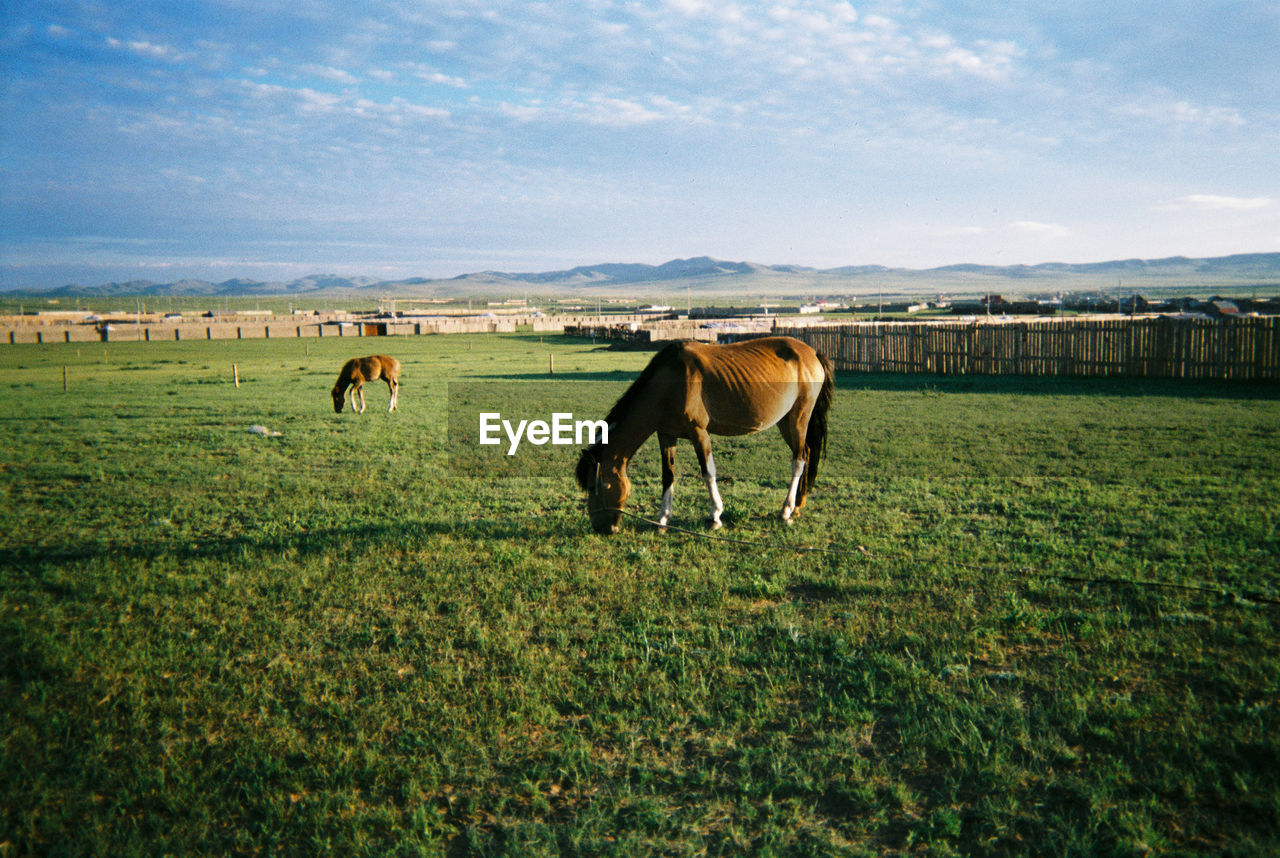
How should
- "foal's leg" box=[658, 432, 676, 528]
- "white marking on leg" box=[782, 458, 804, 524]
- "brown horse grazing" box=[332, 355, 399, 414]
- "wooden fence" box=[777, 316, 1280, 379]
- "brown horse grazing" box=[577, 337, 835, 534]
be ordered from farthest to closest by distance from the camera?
"wooden fence" box=[777, 316, 1280, 379] < "brown horse grazing" box=[332, 355, 399, 414] < "white marking on leg" box=[782, 458, 804, 524] < "foal's leg" box=[658, 432, 676, 528] < "brown horse grazing" box=[577, 337, 835, 534]

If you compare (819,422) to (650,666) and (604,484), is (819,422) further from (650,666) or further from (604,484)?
(650,666)

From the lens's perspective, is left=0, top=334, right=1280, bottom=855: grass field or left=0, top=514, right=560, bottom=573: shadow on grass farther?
left=0, top=514, right=560, bottom=573: shadow on grass

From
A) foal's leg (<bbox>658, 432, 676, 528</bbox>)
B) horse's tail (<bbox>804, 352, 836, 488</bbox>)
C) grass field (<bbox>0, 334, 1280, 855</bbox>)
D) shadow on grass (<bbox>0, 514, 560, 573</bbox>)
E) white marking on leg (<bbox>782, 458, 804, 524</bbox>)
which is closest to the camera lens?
grass field (<bbox>0, 334, 1280, 855</bbox>)

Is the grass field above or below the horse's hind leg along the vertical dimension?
below

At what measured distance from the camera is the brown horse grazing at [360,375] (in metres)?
20.5

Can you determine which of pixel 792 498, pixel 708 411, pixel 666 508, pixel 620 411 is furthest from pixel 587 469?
pixel 792 498

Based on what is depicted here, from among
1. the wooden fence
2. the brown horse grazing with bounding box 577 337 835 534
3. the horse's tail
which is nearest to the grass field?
the brown horse grazing with bounding box 577 337 835 534

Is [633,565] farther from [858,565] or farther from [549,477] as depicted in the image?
[549,477]

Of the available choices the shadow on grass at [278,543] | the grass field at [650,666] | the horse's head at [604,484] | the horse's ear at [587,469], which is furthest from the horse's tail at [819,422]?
the shadow on grass at [278,543]

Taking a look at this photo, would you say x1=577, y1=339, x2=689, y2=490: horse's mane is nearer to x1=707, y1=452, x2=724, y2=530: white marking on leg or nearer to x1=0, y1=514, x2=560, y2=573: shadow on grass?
x1=0, y1=514, x2=560, y2=573: shadow on grass

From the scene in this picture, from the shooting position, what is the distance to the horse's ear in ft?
28.0

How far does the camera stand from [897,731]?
15.3 feet

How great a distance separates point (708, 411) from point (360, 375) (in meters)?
14.9

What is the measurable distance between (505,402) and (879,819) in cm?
1939
